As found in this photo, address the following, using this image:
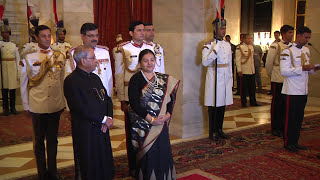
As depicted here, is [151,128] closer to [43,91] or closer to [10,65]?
[43,91]

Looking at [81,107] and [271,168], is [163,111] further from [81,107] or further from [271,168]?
[271,168]

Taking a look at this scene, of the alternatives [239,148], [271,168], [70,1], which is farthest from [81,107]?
[70,1]

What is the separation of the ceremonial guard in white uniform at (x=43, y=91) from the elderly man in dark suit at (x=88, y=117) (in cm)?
79

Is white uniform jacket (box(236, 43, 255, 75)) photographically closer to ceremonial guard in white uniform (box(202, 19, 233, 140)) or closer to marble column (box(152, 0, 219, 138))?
marble column (box(152, 0, 219, 138))

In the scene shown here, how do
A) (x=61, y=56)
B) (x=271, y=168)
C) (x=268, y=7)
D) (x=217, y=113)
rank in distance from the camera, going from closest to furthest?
(x=61, y=56) → (x=271, y=168) → (x=217, y=113) → (x=268, y=7)

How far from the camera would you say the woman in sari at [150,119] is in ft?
10.5

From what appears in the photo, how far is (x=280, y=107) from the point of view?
5.62 metres

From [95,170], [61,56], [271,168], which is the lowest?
[271,168]

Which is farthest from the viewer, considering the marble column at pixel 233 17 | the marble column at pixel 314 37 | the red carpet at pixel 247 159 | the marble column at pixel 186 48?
the marble column at pixel 233 17

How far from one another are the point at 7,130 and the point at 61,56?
3.10 m

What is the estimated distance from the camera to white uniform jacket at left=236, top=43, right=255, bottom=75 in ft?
27.3

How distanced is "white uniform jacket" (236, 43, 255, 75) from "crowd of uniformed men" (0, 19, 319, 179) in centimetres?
248

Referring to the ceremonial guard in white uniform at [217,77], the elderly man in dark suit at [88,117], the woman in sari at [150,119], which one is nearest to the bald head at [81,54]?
the elderly man in dark suit at [88,117]

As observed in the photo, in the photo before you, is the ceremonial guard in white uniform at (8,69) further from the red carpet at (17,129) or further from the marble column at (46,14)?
the marble column at (46,14)
